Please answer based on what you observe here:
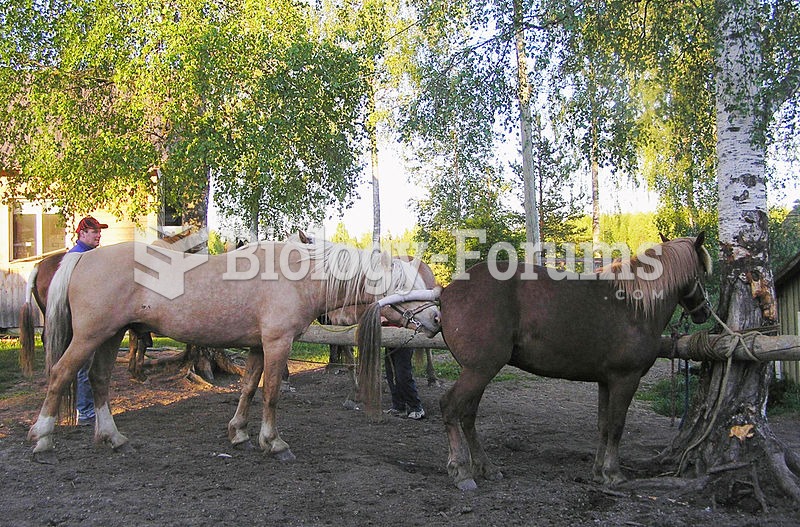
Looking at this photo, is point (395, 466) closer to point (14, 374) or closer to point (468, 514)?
A: point (468, 514)

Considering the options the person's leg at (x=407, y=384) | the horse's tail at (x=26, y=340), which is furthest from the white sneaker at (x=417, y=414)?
the horse's tail at (x=26, y=340)

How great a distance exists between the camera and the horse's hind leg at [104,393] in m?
5.02

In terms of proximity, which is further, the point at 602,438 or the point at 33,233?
the point at 33,233

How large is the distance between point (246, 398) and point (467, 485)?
6.96 feet

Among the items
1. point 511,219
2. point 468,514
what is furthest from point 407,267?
point 511,219

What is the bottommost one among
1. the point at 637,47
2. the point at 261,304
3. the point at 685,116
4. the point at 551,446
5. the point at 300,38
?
the point at 551,446

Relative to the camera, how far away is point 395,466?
462 cm

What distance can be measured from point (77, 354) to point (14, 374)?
5.38 metres

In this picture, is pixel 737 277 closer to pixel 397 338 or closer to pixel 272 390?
pixel 397 338

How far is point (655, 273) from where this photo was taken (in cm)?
445

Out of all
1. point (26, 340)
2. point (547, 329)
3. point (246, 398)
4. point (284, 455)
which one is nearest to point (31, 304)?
point (26, 340)

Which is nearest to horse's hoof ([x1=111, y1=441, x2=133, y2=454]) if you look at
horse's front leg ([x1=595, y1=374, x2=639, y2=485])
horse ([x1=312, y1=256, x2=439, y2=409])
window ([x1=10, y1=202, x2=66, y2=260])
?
horse ([x1=312, y1=256, x2=439, y2=409])

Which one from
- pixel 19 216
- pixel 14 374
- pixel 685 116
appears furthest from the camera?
pixel 19 216

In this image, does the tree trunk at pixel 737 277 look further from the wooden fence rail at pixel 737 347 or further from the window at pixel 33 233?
the window at pixel 33 233
